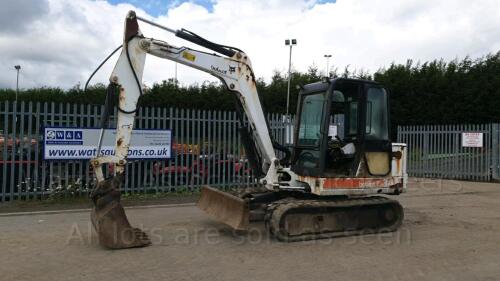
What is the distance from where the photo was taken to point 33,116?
12.2m

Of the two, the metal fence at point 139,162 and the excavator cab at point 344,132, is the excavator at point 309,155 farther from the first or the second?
the metal fence at point 139,162

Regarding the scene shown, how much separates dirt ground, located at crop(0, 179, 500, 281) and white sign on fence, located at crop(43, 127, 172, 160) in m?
2.46

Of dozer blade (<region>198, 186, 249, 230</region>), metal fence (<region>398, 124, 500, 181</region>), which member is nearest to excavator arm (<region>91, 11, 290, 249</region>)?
dozer blade (<region>198, 186, 249, 230</region>)

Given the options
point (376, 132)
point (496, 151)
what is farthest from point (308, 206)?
point (496, 151)

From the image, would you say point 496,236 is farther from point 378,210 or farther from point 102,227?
point 102,227

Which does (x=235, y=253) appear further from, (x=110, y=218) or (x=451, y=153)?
(x=451, y=153)

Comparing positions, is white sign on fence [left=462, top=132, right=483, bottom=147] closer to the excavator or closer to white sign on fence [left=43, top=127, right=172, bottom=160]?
the excavator

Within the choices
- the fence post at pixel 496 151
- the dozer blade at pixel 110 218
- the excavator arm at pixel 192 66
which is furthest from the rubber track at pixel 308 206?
the fence post at pixel 496 151

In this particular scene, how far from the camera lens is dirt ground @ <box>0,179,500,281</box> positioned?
6164 millimetres

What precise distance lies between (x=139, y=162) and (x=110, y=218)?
20.8 feet

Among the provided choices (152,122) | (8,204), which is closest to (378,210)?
(152,122)

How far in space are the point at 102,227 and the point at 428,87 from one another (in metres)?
28.9

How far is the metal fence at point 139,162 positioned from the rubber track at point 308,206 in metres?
6.32

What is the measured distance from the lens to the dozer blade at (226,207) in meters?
7.67
